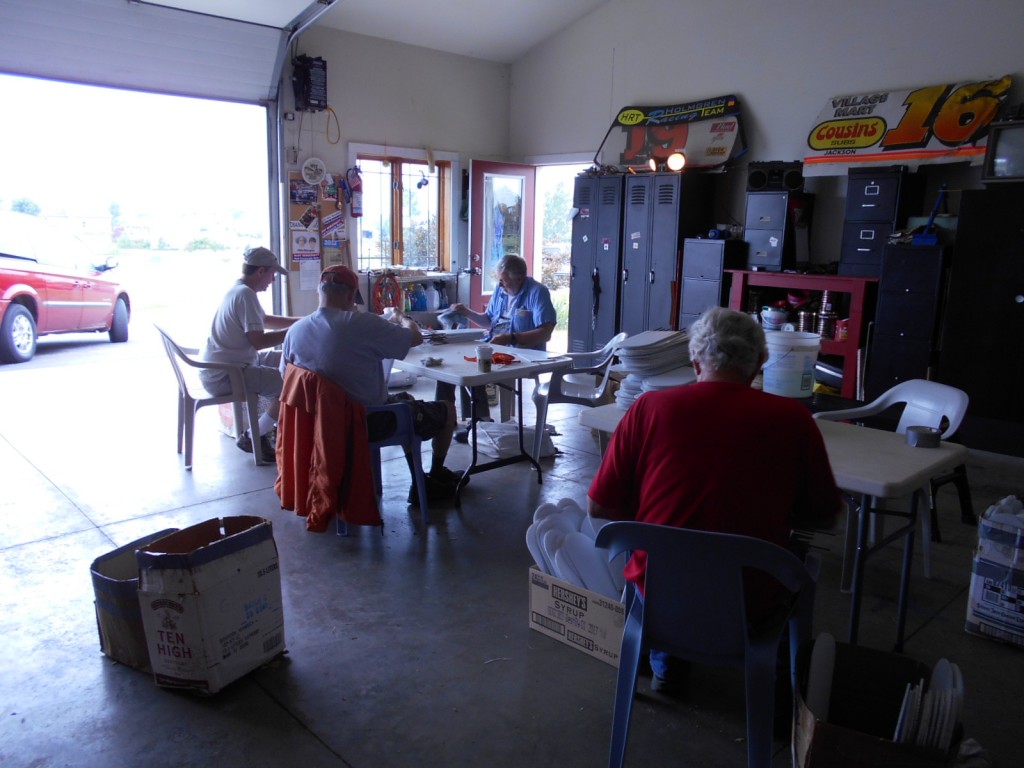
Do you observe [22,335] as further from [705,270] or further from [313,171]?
[705,270]

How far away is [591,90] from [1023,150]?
183 inches

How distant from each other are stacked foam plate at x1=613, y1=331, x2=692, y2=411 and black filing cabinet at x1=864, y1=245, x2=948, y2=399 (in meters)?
3.43

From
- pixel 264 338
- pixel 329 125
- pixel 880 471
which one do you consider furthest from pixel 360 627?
pixel 329 125

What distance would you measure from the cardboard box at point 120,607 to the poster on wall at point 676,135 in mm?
6393

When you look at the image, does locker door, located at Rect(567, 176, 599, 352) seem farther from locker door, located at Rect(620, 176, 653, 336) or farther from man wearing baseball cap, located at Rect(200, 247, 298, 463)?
man wearing baseball cap, located at Rect(200, 247, 298, 463)

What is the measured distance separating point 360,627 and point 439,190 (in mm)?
7032

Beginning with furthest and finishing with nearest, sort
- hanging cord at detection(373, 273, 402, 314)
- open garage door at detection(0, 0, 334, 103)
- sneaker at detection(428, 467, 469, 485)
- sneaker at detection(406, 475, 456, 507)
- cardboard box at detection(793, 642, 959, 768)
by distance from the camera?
hanging cord at detection(373, 273, 402, 314), open garage door at detection(0, 0, 334, 103), sneaker at detection(428, 467, 469, 485), sneaker at detection(406, 475, 456, 507), cardboard box at detection(793, 642, 959, 768)

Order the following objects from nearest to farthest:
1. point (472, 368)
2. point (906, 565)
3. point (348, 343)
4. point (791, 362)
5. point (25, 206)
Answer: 1. point (906, 565)
2. point (791, 362)
3. point (348, 343)
4. point (472, 368)
5. point (25, 206)

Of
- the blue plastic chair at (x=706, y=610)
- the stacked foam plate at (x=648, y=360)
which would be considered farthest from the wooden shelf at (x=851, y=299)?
the blue plastic chair at (x=706, y=610)

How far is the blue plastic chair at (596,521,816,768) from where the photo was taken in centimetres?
177

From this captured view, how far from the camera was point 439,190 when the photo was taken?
29.8 ft

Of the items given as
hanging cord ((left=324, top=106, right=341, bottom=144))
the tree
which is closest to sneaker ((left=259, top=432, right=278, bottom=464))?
hanging cord ((left=324, top=106, right=341, bottom=144))

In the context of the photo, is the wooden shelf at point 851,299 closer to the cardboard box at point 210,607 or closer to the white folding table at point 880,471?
the white folding table at point 880,471

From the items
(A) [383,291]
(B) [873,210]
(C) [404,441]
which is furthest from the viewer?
(A) [383,291]
